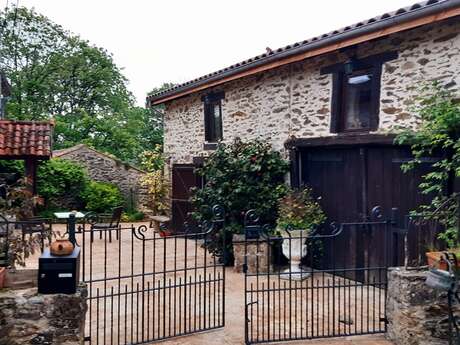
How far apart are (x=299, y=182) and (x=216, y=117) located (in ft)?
11.5

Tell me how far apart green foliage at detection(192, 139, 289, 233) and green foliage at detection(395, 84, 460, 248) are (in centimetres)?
269

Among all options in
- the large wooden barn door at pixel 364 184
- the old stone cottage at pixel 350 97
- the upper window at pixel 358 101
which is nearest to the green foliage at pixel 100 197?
the old stone cottage at pixel 350 97

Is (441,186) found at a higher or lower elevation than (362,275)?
higher

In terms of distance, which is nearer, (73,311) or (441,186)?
(73,311)

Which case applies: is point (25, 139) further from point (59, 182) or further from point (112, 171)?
point (112, 171)

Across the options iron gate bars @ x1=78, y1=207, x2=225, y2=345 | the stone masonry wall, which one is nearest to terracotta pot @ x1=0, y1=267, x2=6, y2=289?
iron gate bars @ x1=78, y1=207, x2=225, y2=345

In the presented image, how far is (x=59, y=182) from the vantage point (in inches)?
600

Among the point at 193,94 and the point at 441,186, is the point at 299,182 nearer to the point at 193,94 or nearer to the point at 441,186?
the point at 441,186

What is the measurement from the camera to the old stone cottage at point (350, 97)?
563cm

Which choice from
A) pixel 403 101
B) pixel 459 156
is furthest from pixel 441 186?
pixel 403 101

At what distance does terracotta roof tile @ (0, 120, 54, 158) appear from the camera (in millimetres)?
10648

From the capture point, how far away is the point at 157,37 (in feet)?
70.7

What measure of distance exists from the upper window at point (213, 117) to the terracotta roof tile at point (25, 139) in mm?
3999

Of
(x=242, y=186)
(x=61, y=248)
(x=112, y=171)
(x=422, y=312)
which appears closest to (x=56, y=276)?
(x=61, y=248)
